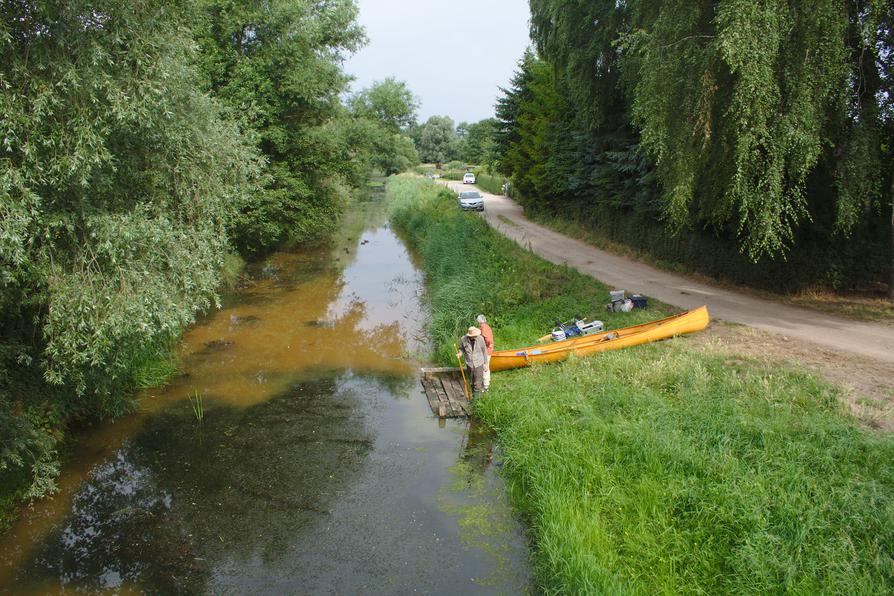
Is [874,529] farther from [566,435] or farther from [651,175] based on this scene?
[651,175]

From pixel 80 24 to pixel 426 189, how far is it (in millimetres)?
35700

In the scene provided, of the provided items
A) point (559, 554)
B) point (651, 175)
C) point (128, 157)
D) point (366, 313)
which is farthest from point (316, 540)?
point (651, 175)

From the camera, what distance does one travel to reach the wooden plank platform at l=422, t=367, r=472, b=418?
37.9 feet

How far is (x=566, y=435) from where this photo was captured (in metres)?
9.09

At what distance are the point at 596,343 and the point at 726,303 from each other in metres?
4.90

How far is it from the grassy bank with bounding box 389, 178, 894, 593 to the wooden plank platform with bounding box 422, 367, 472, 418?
0.63 meters

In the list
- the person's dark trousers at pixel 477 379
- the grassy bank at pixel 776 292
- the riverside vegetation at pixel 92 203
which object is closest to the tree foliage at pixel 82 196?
the riverside vegetation at pixel 92 203

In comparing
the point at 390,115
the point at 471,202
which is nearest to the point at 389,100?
the point at 390,115

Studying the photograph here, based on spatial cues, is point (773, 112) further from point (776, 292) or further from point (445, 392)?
point (445, 392)

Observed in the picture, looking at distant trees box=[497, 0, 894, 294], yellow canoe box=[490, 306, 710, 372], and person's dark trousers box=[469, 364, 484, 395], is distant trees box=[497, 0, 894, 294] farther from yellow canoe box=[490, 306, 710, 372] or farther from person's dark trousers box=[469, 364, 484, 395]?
person's dark trousers box=[469, 364, 484, 395]

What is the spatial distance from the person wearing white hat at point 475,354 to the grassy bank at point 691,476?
1.42 ft

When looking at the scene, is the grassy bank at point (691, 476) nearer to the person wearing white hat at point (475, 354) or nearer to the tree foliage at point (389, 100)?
the person wearing white hat at point (475, 354)

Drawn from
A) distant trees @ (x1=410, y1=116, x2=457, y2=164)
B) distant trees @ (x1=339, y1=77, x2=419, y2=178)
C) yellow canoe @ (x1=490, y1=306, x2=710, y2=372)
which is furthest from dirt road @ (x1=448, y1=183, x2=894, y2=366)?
distant trees @ (x1=410, y1=116, x2=457, y2=164)

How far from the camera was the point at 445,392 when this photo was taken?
1238 cm
